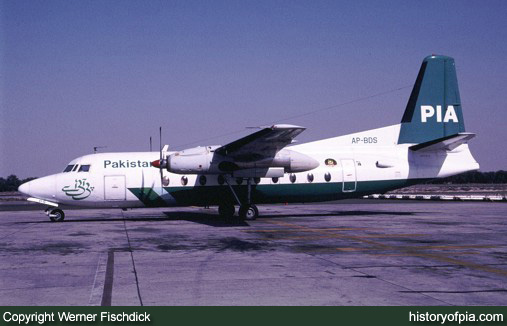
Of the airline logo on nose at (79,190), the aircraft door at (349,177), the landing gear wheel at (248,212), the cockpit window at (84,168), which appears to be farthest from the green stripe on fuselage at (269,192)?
the cockpit window at (84,168)

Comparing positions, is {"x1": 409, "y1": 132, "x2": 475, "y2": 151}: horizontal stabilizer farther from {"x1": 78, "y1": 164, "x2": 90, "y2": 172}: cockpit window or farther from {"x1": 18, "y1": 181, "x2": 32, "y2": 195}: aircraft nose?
{"x1": 18, "y1": 181, "x2": 32, "y2": 195}: aircraft nose

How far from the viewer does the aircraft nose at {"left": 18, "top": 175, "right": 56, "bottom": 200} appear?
70.5 feet

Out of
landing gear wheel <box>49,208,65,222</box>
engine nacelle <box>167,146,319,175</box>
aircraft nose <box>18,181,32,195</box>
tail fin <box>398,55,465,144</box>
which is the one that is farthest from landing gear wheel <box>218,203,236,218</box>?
tail fin <box>398,55,465,144</box>

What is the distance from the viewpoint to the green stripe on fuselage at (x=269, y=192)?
2228 centimetres

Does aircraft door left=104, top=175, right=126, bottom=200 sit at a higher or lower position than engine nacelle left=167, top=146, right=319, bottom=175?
lower

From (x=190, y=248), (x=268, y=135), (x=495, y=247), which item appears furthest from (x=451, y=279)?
(x=268, y=135)

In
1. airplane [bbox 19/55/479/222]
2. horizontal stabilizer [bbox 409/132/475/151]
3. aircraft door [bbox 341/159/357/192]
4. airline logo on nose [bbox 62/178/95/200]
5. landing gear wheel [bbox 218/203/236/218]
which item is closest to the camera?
airplane [bbox 19/55/479/222]

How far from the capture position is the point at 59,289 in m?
8.23

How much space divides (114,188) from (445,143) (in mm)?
15796

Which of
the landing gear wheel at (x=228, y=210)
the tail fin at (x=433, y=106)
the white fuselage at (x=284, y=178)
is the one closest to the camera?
the white fuselage at (x=284, y=178)

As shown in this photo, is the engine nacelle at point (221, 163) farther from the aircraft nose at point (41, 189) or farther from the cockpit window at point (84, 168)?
the aircraft nose at point (41, 189)

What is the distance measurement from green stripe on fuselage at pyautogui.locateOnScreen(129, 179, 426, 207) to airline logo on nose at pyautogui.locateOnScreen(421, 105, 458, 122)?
3.54m

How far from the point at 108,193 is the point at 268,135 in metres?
8.07
